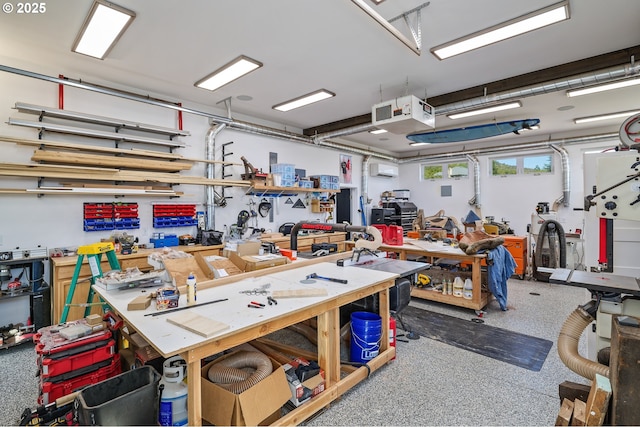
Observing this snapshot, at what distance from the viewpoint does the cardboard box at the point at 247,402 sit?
1695 millimetres

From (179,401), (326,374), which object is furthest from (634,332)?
(179,401)

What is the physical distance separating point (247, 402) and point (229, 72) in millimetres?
3755

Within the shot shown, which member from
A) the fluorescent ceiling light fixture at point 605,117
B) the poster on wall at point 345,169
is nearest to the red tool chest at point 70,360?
the poster on wall at point 345,169

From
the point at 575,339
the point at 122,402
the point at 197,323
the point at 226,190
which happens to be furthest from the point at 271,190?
the point at 575,339

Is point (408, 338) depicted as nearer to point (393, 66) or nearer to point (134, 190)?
point (393, 66)

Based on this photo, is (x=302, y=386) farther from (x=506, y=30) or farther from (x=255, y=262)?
(x=506, y=30)

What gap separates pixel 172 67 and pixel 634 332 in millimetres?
4733

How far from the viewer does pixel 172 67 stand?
378 centimetres

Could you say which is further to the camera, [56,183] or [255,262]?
[56,183]

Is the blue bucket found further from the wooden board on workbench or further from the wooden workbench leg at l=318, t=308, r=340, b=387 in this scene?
the wooden board on workbench

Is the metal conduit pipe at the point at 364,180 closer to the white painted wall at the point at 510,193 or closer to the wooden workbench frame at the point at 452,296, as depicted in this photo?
the white painted wall at the point at 510,193

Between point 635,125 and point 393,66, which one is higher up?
point 393,66

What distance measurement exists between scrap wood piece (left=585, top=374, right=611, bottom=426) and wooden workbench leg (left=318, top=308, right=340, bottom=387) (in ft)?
4.59

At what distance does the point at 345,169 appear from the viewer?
8.09m
